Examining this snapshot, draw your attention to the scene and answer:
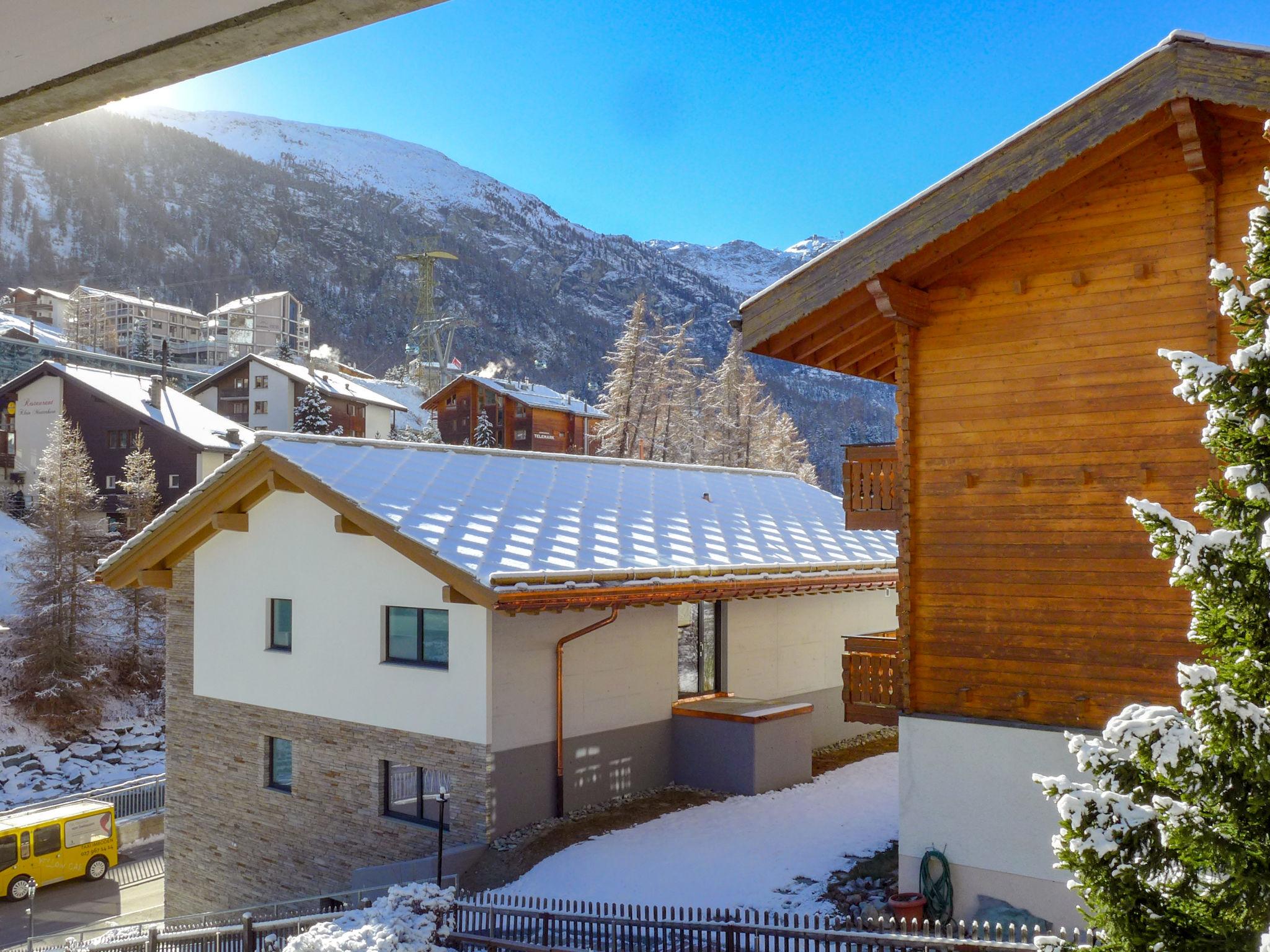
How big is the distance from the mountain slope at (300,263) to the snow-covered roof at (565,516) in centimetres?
10607

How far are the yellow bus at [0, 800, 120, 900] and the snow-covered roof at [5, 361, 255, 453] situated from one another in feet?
71.4

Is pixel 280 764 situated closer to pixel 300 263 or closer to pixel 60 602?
pixel 60 602

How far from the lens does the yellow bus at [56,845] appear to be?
21.4 m

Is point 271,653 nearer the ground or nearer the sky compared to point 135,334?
nearer the ground

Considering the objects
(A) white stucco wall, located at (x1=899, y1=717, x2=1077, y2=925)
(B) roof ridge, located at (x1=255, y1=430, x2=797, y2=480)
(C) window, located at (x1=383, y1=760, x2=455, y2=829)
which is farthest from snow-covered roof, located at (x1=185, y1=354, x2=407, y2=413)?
(A) white stucco wall, located at (x1=899, y1=717, x2=1077, y2=925)

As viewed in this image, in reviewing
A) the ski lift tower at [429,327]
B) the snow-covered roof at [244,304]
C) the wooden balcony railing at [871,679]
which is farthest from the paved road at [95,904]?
the snow-covered roof at [244,304]

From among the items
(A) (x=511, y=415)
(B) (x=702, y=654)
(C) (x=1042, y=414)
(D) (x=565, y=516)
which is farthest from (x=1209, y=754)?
(A) (x=511, y=415)

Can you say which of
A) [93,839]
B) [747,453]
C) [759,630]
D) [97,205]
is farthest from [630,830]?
[97,205]

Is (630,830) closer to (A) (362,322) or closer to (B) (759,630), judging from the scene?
(B) (759,630)

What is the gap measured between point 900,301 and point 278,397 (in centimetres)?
5093

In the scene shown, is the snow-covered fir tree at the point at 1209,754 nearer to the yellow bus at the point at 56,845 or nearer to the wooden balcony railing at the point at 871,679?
the wooden balcony railing at the point at 871,679

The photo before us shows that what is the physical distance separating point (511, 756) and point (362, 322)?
153956mm

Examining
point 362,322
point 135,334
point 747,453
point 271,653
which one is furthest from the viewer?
point 362,322

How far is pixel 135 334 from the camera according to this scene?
2945 inches
